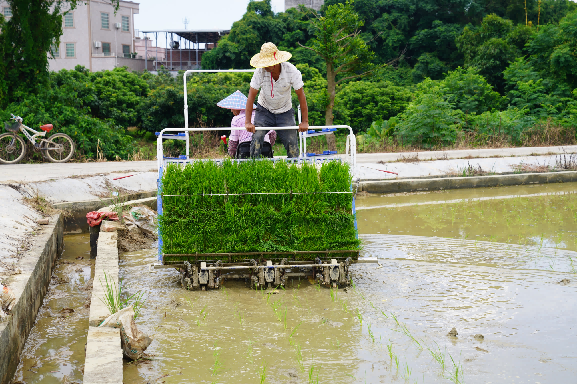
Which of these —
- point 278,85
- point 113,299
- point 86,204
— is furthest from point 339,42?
point 113,299

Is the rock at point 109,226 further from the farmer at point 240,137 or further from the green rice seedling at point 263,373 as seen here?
the green rice seedling at point 263,373

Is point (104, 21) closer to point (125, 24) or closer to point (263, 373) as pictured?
point (125, 24)

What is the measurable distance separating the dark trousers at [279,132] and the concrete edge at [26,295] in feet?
7.85

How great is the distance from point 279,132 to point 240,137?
959mm

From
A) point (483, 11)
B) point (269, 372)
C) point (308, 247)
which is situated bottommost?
point (269, 372)

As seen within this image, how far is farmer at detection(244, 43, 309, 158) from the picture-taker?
19.4 feet

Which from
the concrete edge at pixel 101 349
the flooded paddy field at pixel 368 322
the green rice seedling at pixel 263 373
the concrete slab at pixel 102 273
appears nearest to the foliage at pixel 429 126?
the flooded paddy field at pixel 368 322

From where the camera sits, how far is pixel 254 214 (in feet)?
17.3

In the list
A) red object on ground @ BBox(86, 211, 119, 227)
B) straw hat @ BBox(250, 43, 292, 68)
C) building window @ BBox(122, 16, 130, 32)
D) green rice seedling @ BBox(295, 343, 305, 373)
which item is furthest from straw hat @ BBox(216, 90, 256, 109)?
building window @ BBox(122, 16, 130, 32)

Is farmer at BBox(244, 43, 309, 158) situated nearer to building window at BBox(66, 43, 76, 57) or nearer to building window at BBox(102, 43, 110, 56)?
building window at BBox(102, 43, 110, 56)

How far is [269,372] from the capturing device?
3.52 metres

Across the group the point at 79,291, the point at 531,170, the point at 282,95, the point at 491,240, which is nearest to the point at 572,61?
the point at 531,170

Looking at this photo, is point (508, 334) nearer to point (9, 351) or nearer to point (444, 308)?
point (444, 308)

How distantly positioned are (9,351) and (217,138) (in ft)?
41.8
